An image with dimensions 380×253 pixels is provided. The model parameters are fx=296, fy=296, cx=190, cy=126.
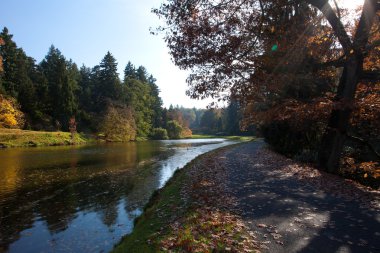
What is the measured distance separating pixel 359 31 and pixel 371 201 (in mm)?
6939

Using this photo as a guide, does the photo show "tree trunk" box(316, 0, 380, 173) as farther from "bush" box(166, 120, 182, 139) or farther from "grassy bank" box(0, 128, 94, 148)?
"bush" box(166, 120, 182, 139)

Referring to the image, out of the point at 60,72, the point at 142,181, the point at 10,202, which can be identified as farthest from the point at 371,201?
the point at 60,72

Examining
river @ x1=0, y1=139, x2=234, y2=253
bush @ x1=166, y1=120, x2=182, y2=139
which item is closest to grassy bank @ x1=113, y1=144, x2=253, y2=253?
river @ x1=0, y1=139, x2=234, y2=253

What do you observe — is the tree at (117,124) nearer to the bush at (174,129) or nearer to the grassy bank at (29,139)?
the grassy bank at (29,139)

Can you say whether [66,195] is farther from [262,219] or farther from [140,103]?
[140,103]

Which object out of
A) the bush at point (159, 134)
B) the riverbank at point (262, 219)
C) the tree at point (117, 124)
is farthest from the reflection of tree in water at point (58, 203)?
the bush at point (159, 134)

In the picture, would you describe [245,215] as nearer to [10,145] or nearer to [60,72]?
[10,145]

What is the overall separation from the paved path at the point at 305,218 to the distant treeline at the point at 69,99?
50503mm

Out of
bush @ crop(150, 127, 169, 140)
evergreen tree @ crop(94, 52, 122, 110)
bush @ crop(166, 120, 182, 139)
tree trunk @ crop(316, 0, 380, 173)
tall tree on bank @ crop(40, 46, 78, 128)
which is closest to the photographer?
tree trunk @ crop(316, 0, 380, 173)

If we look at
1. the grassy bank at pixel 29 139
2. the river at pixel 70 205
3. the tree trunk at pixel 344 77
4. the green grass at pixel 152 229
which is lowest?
the river at pixel 70 205

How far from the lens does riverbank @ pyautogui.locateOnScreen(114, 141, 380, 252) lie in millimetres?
6250

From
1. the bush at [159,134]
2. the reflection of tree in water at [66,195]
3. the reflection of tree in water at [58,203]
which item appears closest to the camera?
the reflection of tree in water at [58,203]

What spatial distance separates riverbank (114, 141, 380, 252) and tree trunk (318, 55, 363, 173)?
6.84 feet

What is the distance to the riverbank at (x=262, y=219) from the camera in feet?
20.5
